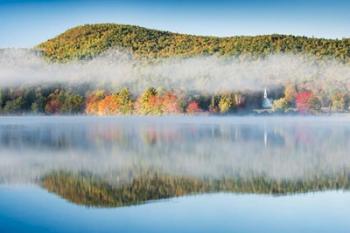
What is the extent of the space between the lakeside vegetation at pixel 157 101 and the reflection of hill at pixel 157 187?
80.6 feet

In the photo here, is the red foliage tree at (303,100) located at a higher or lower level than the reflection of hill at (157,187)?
lower

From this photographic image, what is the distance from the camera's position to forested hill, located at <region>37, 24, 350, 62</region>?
32531mm

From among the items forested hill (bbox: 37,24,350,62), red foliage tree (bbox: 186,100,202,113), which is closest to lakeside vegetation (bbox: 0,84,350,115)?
red foliage tree (bbox: 186,100,202,113)

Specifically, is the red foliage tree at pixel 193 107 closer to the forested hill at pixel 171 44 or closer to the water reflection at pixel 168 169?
the forested hill at pixel 171 44

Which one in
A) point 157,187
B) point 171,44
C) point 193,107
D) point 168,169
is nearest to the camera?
point 157,187

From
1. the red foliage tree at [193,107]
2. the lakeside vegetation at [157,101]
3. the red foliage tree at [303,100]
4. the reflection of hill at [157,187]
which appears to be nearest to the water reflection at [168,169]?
the reflection of hill at [157,187]

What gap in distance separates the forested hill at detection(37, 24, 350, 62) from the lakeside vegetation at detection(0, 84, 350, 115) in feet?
7.39

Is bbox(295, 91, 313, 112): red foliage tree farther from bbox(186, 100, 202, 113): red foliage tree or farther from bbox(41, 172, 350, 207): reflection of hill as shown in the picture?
bbox(41, 172, 350, 207): reflection of hill

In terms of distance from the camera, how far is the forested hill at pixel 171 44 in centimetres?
3253

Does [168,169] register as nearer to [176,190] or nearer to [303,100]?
[176,190]

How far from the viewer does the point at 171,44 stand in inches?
1351

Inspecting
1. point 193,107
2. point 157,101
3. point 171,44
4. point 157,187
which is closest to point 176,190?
point 157,187

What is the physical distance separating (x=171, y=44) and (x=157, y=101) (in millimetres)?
3161

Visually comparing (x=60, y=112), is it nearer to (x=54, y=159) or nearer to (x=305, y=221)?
(x=54, y=159)
